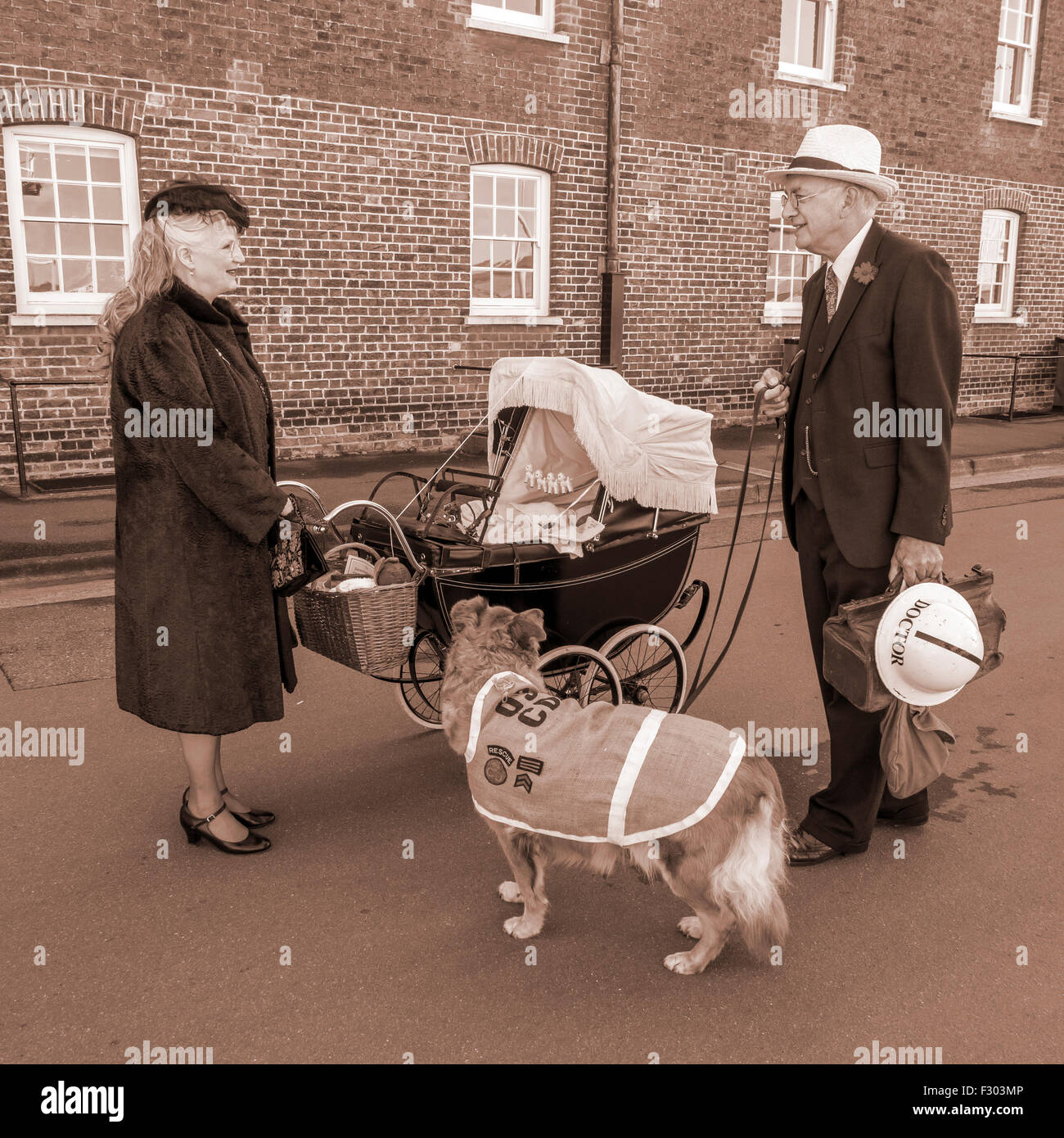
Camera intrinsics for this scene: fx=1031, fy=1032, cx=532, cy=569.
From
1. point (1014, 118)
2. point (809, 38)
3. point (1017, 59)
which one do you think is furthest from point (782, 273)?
point (1017, 59)

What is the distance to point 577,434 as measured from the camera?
4.58m

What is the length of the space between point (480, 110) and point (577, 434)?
27.3ft

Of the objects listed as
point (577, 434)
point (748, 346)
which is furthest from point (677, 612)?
point (748, 346)

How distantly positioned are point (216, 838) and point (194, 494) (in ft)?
4.27

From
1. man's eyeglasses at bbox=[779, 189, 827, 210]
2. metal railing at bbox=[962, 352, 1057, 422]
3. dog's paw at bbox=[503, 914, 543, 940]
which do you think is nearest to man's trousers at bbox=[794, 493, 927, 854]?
man's eyeglasses at bbox=[779, 189, 827, 210]

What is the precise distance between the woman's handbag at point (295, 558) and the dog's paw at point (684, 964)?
1.83 metres

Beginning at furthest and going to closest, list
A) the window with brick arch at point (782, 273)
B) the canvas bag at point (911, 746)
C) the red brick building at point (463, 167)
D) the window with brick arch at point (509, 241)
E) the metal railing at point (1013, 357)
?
the metal railing at point (1013, 357)
the window with brick arch at point (782, 273)
the window with brick arch at point (509, 241)
the red brick building at point (463, 167)
the canvas bag at point (911, 746)

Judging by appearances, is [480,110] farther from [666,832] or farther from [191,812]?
[666,832]

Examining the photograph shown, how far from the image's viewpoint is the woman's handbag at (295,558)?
3756 mm

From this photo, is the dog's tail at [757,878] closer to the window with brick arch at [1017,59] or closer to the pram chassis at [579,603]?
the pram chassis at [579,603]

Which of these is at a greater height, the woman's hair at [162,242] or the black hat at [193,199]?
the black hat at [193,199]

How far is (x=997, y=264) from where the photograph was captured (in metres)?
17.0

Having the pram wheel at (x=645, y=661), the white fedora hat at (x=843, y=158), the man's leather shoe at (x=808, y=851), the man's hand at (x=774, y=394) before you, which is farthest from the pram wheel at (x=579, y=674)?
the white fedora hat at (x=843, y=158)
